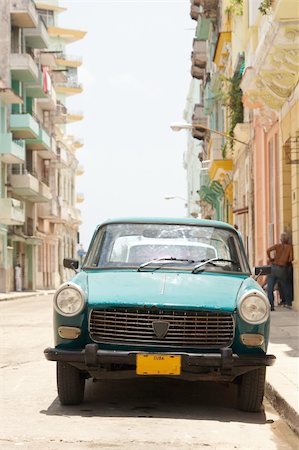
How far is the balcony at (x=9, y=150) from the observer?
4791cm

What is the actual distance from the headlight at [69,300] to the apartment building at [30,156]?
39.7 m

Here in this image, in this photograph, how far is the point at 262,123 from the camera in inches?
984

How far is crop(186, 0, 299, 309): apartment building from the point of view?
59.5 feet

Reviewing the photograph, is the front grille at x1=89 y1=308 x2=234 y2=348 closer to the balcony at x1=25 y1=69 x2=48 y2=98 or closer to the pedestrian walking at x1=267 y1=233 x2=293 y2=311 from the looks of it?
the pedestrian walking at x1=267 y1=233 x2=293 y2=311

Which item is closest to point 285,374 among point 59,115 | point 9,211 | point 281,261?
point 281,261

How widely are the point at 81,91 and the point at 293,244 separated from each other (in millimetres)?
70523

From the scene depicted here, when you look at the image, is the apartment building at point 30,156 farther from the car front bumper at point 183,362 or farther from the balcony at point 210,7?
the car front bumper at point 183,362

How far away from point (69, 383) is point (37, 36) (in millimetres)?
49240

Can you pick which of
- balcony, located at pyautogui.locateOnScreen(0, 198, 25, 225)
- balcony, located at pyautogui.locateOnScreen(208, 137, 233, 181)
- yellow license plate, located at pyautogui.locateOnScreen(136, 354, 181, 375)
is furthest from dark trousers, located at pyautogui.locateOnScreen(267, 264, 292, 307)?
balcony, located at pyautogui.locateOnScreen(0, 198, 25, 225)

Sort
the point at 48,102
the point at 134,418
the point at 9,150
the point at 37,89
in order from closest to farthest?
1. the point at 134,418
2. the point at 9,150
3. the point at 37,89
4. the point at 48,102

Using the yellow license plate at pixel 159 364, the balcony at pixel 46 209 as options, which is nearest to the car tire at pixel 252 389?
the yellow license plate at pixel 159 364

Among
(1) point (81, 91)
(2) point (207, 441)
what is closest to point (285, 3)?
(2) point (207, 441)

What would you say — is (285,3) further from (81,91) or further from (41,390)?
(81,91)

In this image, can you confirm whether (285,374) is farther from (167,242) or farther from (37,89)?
(37,89)
